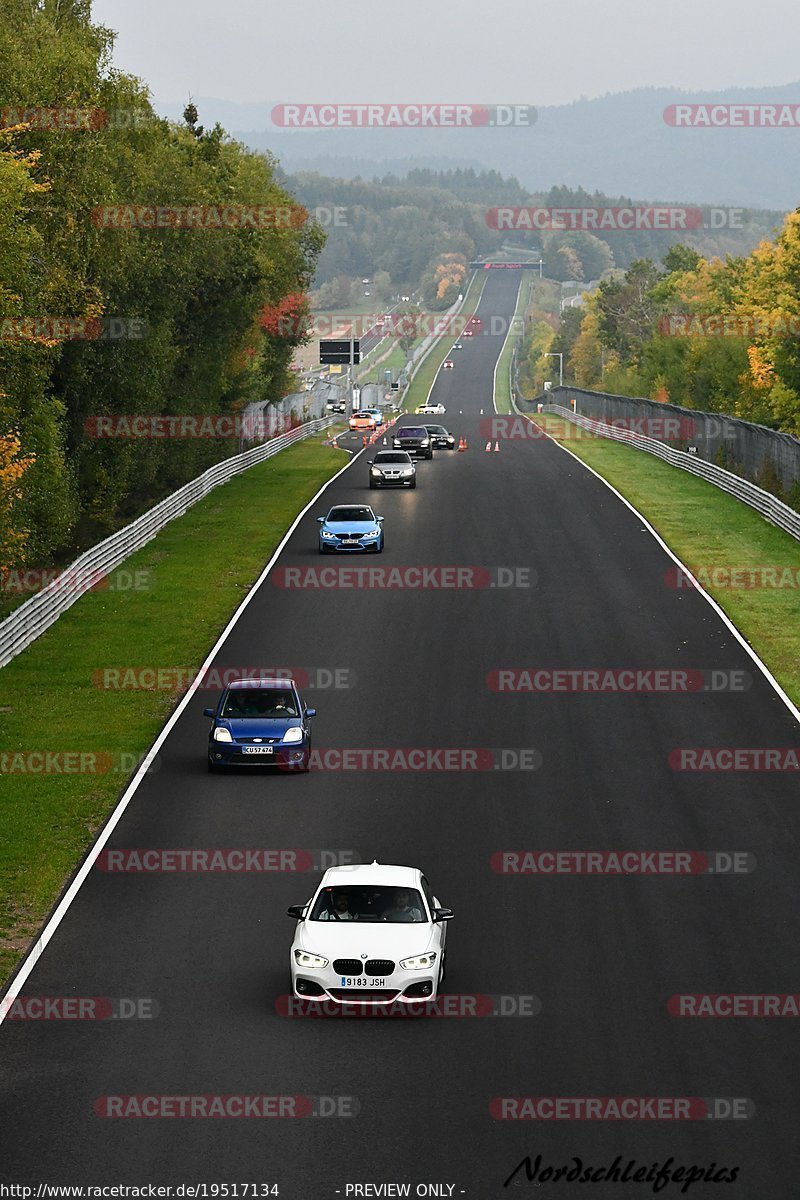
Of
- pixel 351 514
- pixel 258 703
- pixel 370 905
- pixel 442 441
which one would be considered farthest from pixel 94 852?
pixel 442 441

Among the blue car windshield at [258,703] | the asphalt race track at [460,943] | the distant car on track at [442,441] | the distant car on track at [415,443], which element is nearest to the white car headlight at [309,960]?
the asphalt race track at [460,943]

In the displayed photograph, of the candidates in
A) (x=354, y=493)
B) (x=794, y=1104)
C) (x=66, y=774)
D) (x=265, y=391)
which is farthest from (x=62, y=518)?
(x=265, y=391)

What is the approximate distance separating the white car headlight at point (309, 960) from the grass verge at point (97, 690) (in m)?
4.17

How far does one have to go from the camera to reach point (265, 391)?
333 feet

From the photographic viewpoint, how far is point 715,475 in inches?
2862

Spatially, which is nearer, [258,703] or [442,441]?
→ [258,703]

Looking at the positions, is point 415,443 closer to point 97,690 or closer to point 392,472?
point 392,472

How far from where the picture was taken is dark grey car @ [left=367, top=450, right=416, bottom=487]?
68.9 m

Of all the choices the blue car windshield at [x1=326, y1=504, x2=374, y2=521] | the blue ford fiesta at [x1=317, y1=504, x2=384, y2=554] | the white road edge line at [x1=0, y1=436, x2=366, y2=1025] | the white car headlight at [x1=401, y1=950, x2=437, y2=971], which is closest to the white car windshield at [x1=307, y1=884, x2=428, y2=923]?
the white car headlight at [x1=401, y1=950, x2=437, y2=971]

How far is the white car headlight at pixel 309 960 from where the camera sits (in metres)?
18.7

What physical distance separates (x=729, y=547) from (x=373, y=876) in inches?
1474

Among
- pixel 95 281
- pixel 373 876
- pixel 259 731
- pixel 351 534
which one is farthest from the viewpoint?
pixel 351 534

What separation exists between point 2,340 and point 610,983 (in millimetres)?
25735

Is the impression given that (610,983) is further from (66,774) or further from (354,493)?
(354,493)
